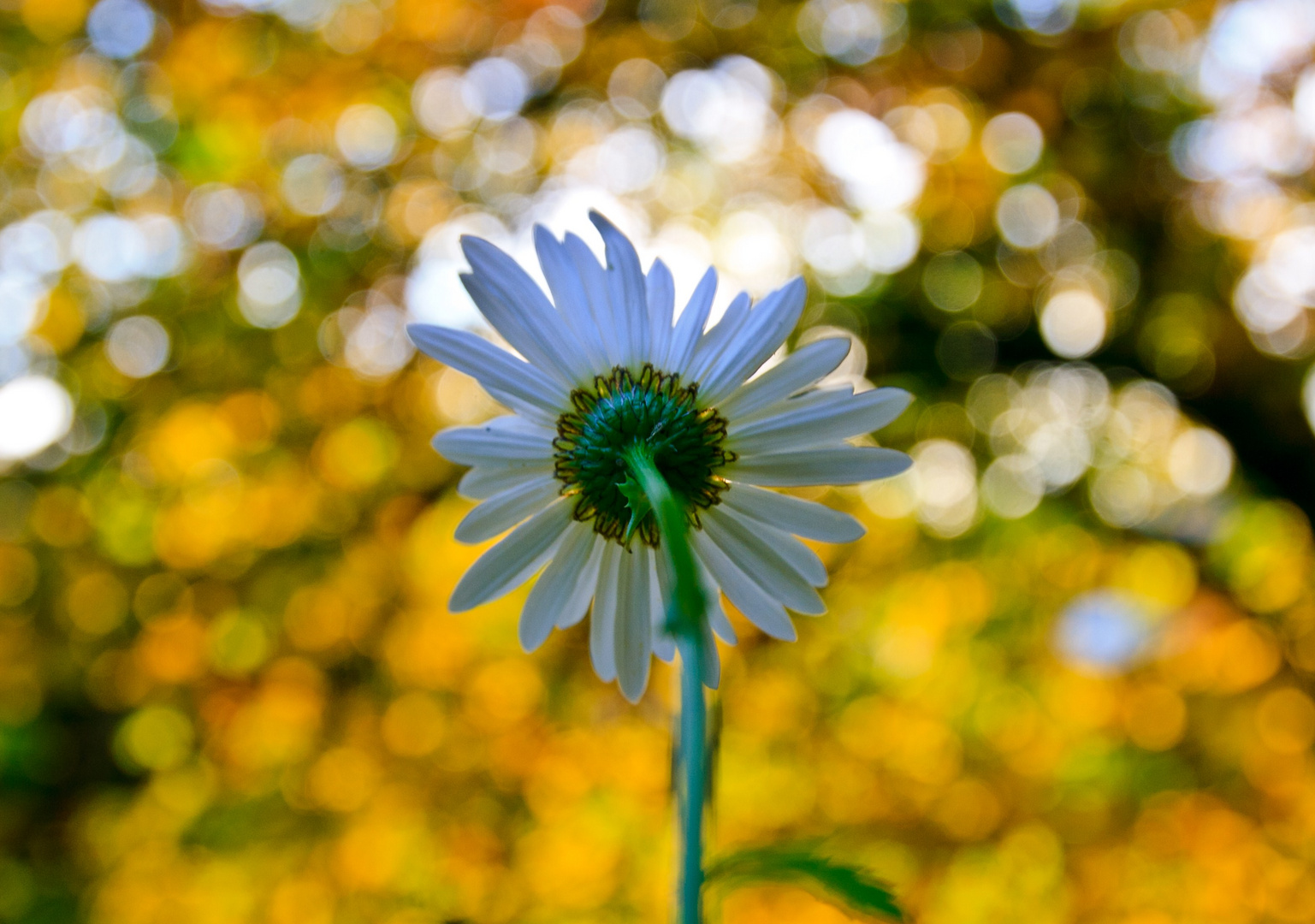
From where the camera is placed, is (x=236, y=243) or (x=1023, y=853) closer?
(x=1023, y=853)

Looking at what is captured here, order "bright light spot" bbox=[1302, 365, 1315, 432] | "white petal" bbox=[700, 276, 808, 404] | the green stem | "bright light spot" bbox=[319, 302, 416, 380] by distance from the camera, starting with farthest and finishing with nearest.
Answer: "bright light spot" bbox=[1302, 365, 1315, 432] < "bright light spot" bbox=[319, 302, 416, 380] < "white petal" bbox=[700, 276, 808, 404] < the green stem

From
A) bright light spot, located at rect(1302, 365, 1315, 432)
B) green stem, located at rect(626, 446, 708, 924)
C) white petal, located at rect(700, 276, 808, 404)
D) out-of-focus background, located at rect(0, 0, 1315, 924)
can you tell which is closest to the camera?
green stem, located at rect(626, 446, 708, 924)

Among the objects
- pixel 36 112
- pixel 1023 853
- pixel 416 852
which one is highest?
pixel 36 112

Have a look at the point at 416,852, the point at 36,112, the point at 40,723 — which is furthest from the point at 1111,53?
the point at 40,723

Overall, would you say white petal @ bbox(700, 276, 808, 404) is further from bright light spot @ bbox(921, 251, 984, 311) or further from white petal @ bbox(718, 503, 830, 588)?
bright light spot @ bbox(921, 251, 984, 311)

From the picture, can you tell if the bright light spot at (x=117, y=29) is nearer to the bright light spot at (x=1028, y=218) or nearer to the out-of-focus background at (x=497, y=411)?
the out-of-focus background at (x=497, y=411)

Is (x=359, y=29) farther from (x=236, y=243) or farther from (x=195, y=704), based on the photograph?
(x=195, y=704)

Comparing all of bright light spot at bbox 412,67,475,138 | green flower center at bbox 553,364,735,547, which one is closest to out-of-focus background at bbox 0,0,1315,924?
bright light spot at bbox 412,67,475,138
